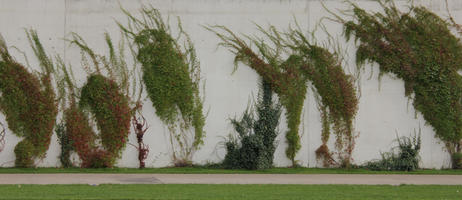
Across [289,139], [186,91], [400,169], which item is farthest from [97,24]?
[400,169]

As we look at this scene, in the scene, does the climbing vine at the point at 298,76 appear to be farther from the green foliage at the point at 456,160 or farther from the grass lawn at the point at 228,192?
the grass lawn at the point at 228,192

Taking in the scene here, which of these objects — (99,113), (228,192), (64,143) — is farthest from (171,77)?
(228,192)

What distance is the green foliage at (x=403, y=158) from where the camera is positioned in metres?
13.0

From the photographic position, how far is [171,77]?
1305 cm

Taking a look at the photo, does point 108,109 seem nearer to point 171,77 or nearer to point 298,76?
point 171,77

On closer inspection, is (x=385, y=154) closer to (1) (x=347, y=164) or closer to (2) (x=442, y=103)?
(1) (x=347, y=164)

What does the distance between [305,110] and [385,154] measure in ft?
7.37

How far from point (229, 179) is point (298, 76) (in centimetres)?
361

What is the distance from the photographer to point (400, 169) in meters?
13.1

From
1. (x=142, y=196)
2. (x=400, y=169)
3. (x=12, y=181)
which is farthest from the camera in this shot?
(x=400, y=169)

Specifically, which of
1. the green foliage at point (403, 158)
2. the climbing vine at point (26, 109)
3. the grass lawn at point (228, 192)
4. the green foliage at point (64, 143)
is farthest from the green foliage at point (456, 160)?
the climbing vine at point (26, 109)

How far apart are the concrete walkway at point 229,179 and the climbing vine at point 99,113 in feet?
4.77

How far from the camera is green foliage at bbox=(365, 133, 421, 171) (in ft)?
42.6

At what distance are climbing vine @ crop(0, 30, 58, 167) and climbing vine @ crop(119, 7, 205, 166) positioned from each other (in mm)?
2445
